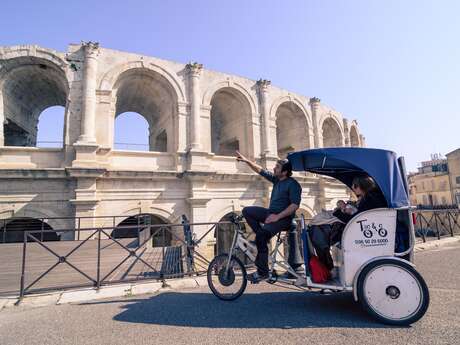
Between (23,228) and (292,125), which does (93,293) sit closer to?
(23,228)

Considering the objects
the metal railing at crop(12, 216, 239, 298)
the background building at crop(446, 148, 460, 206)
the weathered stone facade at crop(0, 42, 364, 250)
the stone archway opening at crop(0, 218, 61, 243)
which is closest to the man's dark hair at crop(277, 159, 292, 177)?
the metal railing at crop(12, 216, 239, 298)

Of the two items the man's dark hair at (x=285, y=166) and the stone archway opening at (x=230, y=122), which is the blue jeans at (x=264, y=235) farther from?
the stone archway opening at (x=230, y=122)

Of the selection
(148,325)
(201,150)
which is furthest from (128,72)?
(148,325)

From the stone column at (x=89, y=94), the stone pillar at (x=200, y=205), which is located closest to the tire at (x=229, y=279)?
the stone pillar at (x=200, y=205)

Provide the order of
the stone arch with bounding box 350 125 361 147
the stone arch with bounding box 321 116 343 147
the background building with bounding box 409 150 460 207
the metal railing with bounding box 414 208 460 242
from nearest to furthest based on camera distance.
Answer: the metal railing with bounding box 414 208 460 242
the stone arch with bounding box 321 116 343 147
the stone arch with bounding box 350 125 361 147
the background building with bounding box 409 150 460 207

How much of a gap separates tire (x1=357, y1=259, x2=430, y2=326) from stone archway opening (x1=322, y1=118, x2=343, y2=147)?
17365mm

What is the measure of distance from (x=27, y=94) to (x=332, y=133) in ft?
63.8

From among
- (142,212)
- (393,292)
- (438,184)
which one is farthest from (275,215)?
(438,184)

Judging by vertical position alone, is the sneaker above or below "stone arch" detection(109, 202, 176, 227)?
below

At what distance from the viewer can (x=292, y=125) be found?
667 inches

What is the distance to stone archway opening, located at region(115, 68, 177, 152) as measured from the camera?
1176cm

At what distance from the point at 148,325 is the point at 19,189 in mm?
9204

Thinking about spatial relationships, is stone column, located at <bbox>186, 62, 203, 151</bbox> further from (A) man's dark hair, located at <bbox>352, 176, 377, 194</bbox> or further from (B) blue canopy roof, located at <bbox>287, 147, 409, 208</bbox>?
(A) man's dark hair, located at <bbox>352, 176, 377, 194</bbox>

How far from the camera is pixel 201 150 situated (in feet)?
37.6
